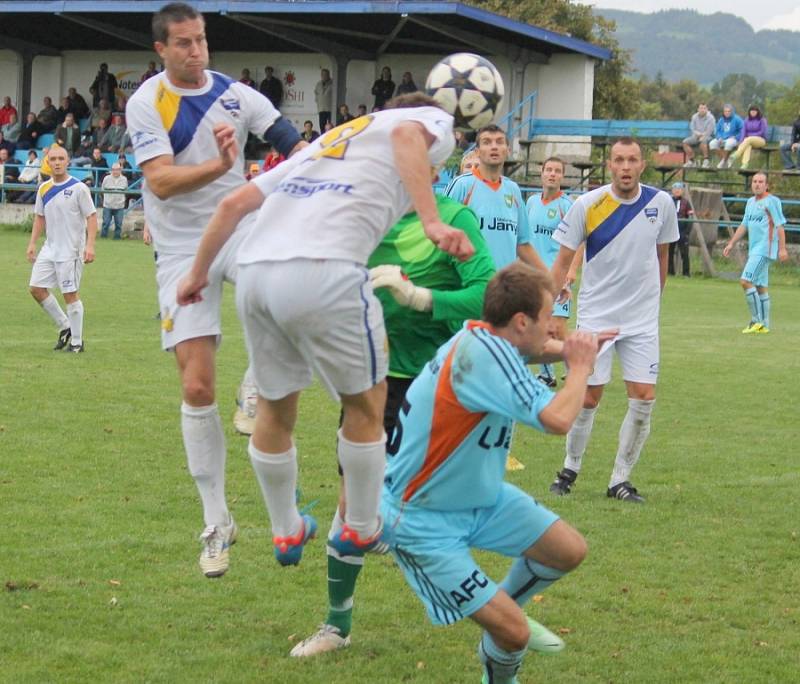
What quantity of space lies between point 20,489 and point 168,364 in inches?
226

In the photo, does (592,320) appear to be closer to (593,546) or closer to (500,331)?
(593,546)

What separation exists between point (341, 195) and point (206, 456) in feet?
5.65

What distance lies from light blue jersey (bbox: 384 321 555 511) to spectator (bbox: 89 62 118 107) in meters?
37.0

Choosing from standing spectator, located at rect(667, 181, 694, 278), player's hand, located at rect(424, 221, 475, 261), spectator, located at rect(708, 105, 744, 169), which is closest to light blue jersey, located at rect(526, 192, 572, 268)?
player's hand, located at rect(424, 221, 475, 261)

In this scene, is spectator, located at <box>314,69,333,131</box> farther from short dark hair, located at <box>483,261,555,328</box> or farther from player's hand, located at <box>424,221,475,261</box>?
player's hand, located at <box>424,221,475,261</box>

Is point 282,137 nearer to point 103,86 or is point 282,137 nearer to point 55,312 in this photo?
point 55,312

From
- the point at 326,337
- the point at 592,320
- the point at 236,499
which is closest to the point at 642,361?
the point at 592,320

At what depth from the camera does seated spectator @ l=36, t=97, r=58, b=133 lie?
39.3 m

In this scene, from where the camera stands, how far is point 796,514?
26.3ft

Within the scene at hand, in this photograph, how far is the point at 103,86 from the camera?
132 ft

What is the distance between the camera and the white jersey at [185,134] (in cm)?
586

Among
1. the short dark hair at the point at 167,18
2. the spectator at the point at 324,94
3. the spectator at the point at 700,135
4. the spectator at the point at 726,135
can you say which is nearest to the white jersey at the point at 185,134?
the short dark hair at the point at 167,18

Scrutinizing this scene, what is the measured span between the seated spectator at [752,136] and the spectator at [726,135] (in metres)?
0.32

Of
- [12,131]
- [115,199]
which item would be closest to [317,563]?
[115,199]
